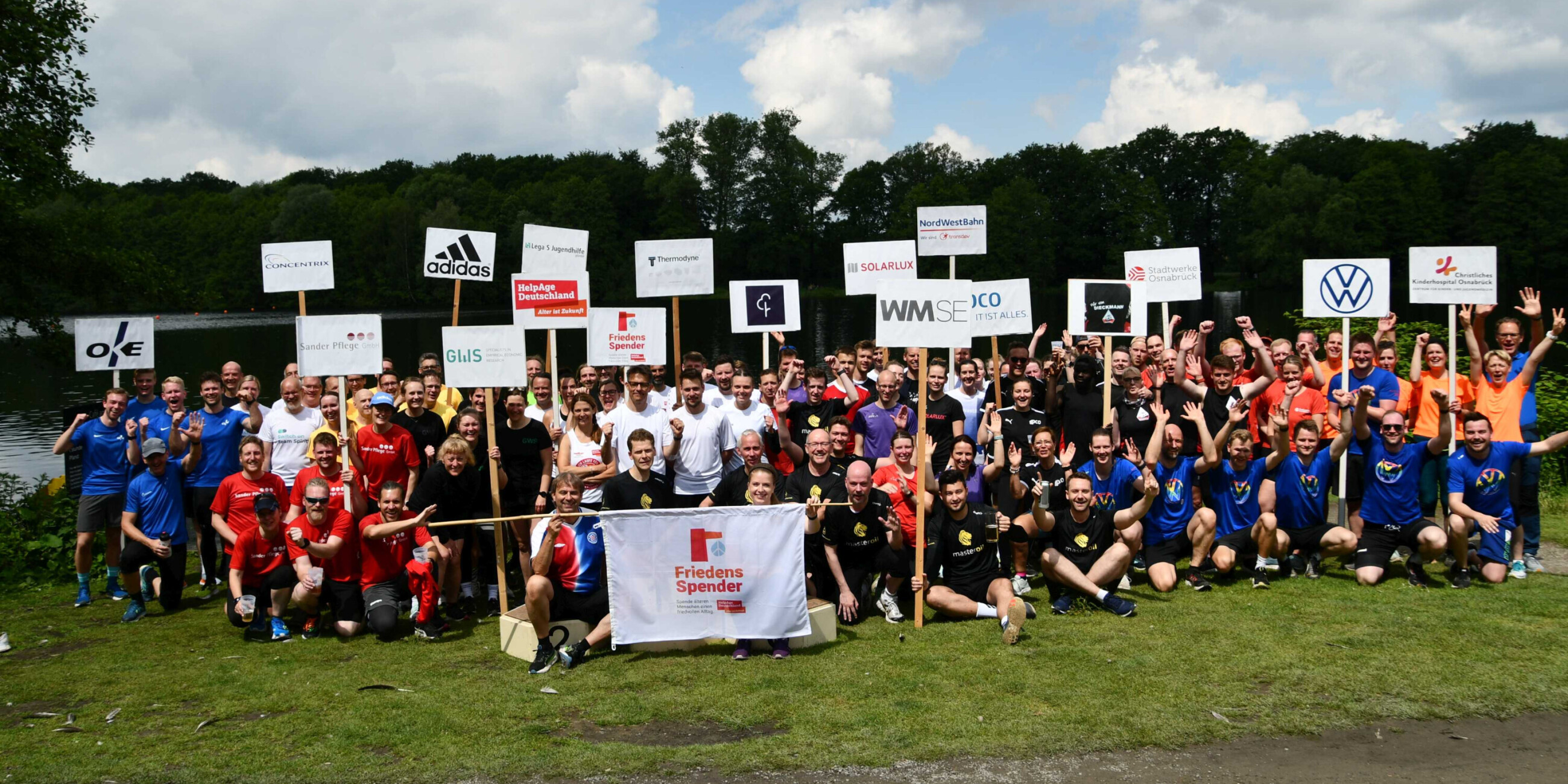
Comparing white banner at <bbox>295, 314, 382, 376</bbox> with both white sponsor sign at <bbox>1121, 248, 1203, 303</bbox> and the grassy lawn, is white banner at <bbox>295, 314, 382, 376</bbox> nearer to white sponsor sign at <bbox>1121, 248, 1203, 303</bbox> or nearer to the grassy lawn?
the grassy lawn

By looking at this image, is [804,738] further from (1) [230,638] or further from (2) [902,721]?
(1) [230,638]

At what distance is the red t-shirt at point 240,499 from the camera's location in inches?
368

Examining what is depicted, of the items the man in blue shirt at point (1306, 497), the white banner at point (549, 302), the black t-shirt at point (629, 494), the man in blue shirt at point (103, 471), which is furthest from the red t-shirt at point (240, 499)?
the man in blue shirt at point (1306, 497)

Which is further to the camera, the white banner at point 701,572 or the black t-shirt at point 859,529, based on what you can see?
the black t-shirt at point 859,529

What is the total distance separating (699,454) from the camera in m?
9.56

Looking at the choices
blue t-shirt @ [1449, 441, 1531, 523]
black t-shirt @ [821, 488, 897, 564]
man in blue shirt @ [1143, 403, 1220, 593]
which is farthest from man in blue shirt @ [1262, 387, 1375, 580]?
black t-shirt @ [821, 488, 897, 564]

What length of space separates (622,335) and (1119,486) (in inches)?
199

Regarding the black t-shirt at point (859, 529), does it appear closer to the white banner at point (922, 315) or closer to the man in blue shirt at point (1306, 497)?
the white banner at point (922, 315)

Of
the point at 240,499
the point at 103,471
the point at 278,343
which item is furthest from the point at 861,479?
the point at 278,343

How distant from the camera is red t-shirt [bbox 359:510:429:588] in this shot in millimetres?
8922

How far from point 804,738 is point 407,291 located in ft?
234

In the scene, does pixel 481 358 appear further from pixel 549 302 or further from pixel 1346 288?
pixel 1346 288

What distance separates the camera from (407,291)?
72.6 metres

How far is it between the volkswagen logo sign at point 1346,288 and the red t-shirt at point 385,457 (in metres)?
8.94
